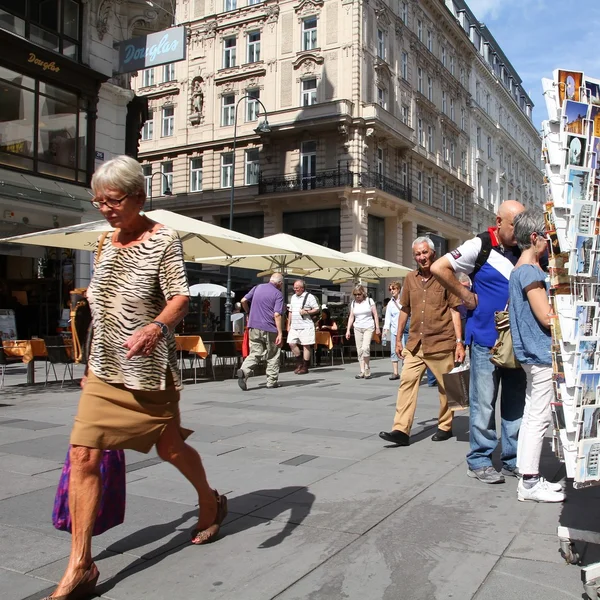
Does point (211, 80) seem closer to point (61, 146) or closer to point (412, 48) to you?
point (412, 48)

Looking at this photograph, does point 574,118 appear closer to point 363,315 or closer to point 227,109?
point 363,315

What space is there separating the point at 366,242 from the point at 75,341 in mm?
24923

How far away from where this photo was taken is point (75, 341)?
31.4 feet

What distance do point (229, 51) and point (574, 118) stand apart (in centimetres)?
3775

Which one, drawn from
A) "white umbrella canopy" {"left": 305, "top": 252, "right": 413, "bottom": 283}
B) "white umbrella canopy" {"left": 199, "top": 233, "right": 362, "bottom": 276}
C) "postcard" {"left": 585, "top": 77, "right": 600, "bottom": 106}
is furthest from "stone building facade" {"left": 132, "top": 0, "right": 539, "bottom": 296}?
"postcard" {"left": 585, "top": 77, "right": 600, "bottom": 106}

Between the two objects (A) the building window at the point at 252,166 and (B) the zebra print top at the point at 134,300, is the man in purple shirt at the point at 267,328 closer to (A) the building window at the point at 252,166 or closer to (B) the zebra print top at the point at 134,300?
(B) the zebra print top at the point at 134,300

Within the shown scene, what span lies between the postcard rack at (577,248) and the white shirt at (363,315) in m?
10.1

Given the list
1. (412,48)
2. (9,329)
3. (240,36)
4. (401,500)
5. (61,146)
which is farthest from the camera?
(412,48)

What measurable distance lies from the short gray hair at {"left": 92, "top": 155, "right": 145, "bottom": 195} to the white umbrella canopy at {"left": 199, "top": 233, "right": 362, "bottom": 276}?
423 inches

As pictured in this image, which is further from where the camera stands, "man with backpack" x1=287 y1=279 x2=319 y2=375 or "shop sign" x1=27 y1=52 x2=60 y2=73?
"shop sign" x1=27 y1=52 x2=60 y2=73

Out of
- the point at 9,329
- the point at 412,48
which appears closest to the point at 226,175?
the point at 412,48

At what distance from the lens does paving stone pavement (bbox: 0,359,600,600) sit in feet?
9.43

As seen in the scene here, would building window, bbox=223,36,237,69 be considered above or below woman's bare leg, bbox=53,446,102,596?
above

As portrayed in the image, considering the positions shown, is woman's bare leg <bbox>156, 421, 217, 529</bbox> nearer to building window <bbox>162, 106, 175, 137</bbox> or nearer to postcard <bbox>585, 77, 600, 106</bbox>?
postcard <bbox>585, 77, 600, 106</bbox>
